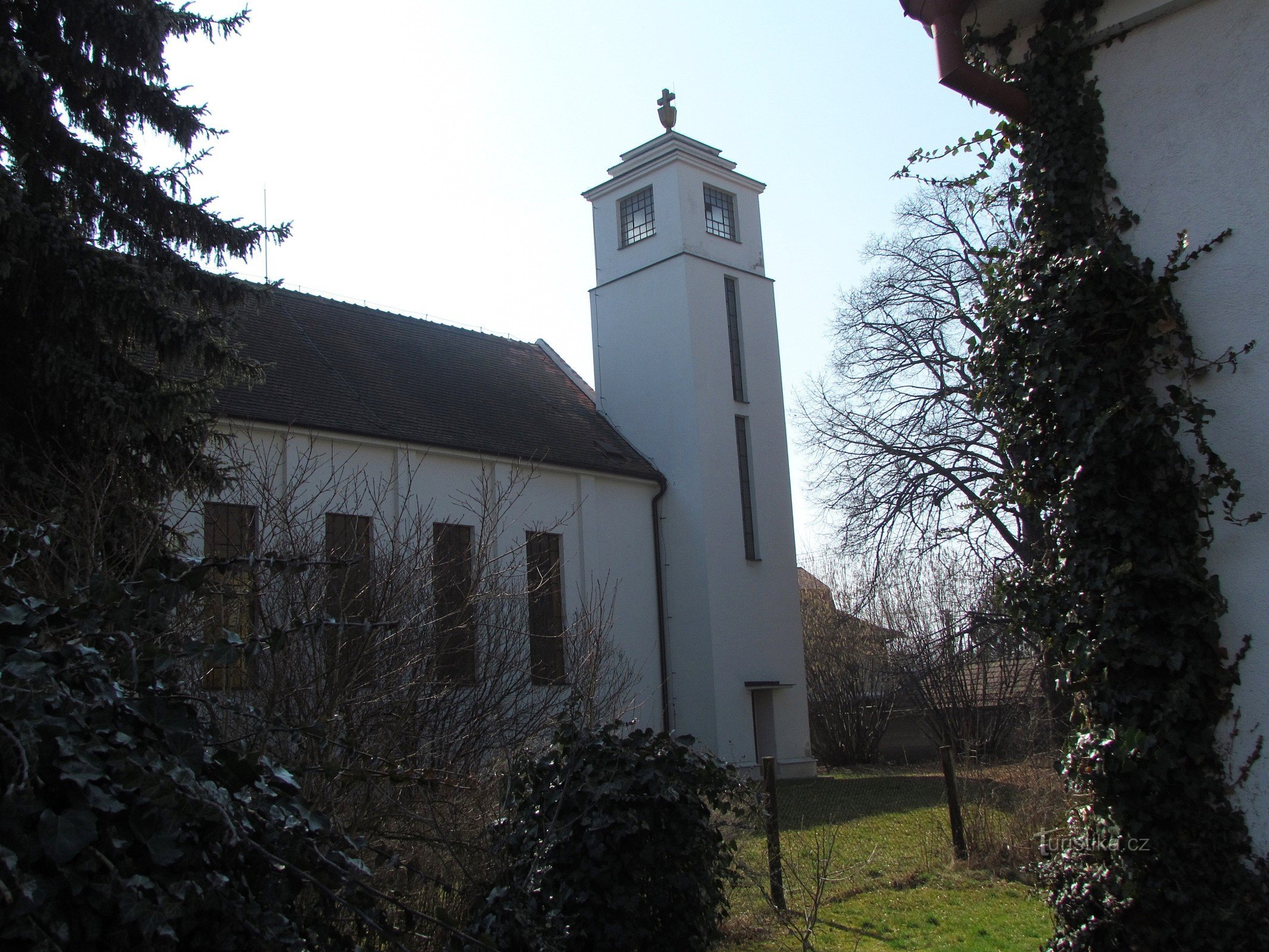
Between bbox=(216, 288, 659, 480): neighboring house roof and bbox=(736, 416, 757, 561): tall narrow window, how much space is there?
206cm

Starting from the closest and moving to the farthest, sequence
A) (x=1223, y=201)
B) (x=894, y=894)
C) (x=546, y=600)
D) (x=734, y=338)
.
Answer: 1. (x=1223, y=201)
2. (x=894, y=894)
3. (x=546, y=600)
4. (x=734, y=338)

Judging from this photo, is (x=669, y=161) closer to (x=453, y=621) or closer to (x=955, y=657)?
(x=955, y=657)

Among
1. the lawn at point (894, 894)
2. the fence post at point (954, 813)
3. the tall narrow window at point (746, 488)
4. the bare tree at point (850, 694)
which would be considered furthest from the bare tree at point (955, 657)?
the fence post at point (954, 813)

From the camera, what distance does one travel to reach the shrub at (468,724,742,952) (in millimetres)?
5367

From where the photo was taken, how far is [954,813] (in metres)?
11.6

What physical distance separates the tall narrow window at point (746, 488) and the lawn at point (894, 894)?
355 inches

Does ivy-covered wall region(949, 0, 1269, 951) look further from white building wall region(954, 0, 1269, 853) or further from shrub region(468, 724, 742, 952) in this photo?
shrub region(468, 724, 742, 952)

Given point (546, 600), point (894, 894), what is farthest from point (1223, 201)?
point (546, 600)

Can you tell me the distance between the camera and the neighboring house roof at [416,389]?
62.3 ft

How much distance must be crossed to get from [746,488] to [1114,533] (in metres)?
19.1

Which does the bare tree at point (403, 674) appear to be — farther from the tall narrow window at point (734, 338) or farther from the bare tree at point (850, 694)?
the bare tree at point (850, 694)

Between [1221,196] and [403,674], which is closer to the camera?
[1221,196]

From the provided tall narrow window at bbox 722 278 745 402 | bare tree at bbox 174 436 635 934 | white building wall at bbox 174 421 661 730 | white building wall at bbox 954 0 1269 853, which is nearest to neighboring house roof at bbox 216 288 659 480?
white building wall at bbox 174 421 661 730

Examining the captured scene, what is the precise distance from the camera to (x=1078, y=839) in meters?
5.93
